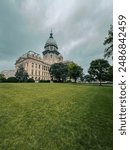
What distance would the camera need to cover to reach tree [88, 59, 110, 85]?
55.1 m

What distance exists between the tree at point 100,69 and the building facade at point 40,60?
158 ft

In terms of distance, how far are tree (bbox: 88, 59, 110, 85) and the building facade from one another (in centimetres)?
4805

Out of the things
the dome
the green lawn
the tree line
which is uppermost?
the dome

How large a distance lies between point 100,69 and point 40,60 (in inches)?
2206

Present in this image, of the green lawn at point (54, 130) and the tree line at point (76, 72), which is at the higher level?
the tree line at point (76, 72)

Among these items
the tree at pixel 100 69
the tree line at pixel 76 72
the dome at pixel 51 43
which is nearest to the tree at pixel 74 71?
the tree line at pixel 76 72

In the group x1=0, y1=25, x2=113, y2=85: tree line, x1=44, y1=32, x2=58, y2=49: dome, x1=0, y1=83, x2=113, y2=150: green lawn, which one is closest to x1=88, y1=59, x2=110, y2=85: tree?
x1=0, y1=25, x2=113, y2=85: tree line

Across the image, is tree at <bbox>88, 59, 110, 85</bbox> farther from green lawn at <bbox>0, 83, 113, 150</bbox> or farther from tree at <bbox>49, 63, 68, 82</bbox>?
green lawn at <bbox>0, 83, 113, 150</bbox>

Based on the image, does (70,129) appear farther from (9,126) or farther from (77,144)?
(9,126)

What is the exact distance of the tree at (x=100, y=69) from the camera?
181ft

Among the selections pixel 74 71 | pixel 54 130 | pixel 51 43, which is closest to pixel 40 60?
pixel 51 43

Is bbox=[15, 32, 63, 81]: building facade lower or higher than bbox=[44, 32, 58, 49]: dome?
lower

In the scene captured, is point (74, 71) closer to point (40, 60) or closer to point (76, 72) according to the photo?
point (76, 72)

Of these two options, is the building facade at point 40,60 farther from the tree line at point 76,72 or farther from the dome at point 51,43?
the tree line at point 76,72
